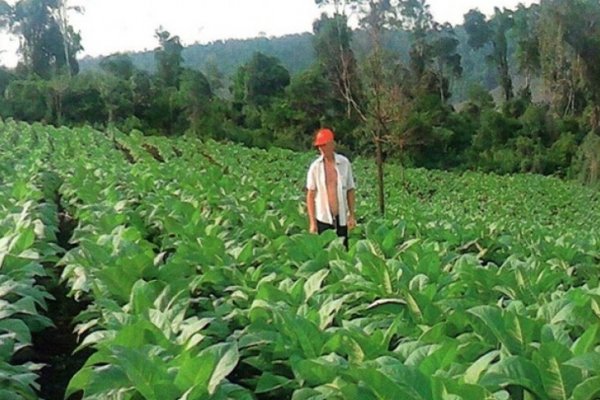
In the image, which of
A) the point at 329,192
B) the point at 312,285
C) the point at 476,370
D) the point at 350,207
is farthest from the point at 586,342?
the point at 350,207

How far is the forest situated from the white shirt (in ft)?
50.9

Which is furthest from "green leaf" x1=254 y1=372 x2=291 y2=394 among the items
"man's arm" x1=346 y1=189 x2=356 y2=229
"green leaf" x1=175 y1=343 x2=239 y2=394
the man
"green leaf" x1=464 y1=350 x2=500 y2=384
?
"man's arm" x1=346 y1=189 x2=356 y2=229

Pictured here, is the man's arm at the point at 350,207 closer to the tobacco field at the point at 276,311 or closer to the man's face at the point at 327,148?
the tobacco field at the point at 276,311

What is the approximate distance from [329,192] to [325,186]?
7cm

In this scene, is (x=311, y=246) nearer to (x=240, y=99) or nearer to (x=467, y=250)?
(x=467, y=250)

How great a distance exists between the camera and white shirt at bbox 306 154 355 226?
7.26 m

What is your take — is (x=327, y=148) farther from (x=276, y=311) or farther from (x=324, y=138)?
(x=276, y=311)

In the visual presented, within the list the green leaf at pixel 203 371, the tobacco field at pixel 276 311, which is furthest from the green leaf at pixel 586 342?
the green leaf at pixel 203 371

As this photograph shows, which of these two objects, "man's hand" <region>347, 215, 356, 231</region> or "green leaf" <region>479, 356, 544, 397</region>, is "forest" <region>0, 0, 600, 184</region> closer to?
"man's hand" <region>347, 215, 356, 231</region>

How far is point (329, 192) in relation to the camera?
724 cm

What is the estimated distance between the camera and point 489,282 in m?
4.28

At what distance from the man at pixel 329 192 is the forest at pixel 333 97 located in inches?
612

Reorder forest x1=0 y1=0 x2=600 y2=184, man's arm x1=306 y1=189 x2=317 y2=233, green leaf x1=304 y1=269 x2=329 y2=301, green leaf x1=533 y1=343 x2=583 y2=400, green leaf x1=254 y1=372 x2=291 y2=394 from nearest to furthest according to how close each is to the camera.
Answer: green leaf x1=533 y1=343 x2=583 y2=400
green leaf x1=254 y1=372 x2=291 y2=394
green leaf x1=304 y1=269 x2=329 y2=301
man's arm x1=306 y1=189 x2=317 y2=233
forest x1=0 y1=0 x2=600 y2=184

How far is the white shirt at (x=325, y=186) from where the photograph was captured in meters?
7.26
